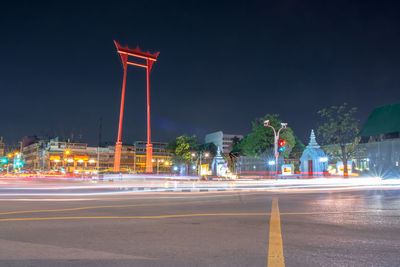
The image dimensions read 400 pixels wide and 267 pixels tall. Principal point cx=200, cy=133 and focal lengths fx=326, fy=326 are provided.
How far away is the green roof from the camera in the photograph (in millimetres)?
64188

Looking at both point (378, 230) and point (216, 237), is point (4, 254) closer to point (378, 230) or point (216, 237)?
point (216, 237)

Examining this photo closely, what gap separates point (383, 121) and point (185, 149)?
1737 inches

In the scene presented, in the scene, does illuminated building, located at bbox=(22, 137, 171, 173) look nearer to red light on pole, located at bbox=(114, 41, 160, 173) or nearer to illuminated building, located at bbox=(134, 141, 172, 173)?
illuminated building, located at bbox=(134, 141, 172, 173)

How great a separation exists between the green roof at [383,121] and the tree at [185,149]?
38531 millimetres

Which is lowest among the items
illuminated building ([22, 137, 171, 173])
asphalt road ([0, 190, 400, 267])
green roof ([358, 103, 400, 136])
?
asphalt road ([0, 190, 400, 267])

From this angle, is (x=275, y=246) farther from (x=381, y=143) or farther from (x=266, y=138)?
(x=381, y=143)

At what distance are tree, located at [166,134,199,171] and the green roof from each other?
126 ft

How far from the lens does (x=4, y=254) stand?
18.4 ft

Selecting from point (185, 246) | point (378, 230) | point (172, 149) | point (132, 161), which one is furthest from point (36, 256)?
point (132, 161)

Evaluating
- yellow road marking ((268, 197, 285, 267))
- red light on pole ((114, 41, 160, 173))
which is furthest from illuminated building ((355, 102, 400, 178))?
yellow road marking ((268, 197, 285, 267))

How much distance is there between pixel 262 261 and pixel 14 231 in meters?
6.02

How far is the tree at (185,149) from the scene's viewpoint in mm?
80375

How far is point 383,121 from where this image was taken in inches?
2653

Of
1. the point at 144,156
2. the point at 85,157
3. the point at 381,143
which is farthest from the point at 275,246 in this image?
the point at 144,156
